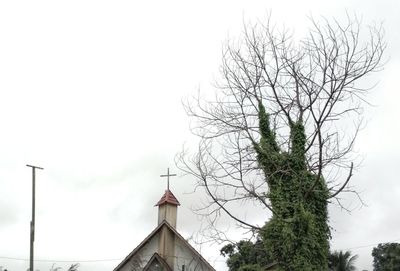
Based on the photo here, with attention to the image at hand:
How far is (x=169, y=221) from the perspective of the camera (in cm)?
3391

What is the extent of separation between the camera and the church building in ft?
100

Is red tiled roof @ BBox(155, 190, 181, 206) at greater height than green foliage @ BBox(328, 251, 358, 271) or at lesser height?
greater

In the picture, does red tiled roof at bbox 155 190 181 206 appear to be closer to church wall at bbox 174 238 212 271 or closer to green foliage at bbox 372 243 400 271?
church wall at bbox 174 238 212 271

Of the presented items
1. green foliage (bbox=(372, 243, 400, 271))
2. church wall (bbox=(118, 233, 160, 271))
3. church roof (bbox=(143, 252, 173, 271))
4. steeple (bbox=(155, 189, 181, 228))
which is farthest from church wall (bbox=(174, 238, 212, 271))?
green foliage (bbox=(372, 243, 400, 271))

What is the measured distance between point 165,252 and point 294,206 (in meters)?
16.9

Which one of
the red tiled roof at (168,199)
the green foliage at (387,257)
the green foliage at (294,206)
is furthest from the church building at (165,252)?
the green foliage at (387,257)

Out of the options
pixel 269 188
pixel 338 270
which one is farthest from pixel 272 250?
pixel 338 270

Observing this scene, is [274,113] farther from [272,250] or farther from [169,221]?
[169,221]

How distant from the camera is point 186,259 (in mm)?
31391

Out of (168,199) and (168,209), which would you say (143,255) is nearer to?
(168,209)

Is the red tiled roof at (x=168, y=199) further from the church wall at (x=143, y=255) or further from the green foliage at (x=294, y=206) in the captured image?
the green foliage at (x=294, y=206)

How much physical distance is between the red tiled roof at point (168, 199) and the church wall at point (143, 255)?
248 cm

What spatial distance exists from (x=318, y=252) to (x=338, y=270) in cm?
3704

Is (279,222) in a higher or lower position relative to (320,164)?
lower
